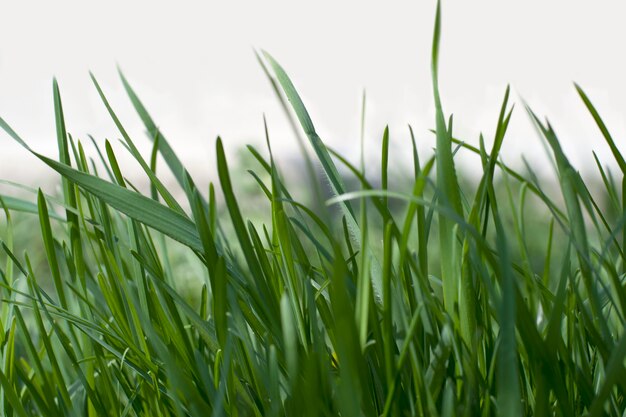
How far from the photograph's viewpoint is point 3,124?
2.36 feet

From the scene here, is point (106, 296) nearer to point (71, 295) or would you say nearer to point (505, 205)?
point (71, 295)

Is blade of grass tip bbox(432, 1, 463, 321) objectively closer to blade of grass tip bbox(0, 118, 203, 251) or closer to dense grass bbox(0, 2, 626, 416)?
dense grass bbox(0, 2, 626, 416)

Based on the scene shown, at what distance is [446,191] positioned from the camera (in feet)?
1.91

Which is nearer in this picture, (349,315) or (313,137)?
(349,315)

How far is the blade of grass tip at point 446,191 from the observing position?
1.90ft

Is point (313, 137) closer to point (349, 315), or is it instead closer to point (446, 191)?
point (446, 191)

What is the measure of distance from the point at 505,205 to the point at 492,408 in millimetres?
2493

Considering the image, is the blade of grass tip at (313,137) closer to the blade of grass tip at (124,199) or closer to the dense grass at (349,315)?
the dense grass at (349,315)

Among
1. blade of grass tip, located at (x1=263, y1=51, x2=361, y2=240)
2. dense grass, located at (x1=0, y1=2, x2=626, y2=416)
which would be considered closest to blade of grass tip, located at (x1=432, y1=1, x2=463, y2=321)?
dense grass, located at (x1=0, y1=2, x2=626, y2=416)

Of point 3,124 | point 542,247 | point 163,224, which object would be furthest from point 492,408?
point 542,247

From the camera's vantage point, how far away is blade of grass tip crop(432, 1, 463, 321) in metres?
0.58

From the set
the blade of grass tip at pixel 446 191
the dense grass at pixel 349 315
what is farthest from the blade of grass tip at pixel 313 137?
the blade of grass tip at pixel 446 191

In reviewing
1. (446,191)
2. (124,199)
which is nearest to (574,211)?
(446,191)

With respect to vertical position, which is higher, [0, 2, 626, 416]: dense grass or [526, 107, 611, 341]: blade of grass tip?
[526, 107, 611, 341]: blade of grass tip
